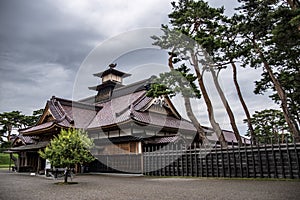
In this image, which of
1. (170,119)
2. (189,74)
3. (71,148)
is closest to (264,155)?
(189,74)

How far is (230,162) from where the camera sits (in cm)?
1283

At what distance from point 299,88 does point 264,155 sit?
789cm

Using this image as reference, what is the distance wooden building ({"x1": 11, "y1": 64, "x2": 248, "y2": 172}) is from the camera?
18.5m

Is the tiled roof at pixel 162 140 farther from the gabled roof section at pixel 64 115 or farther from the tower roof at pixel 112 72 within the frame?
the tower roof at pixel 112 72

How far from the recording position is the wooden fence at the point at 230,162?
10.9 m

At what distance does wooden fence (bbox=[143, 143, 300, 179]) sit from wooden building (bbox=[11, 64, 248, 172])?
79.8 inches

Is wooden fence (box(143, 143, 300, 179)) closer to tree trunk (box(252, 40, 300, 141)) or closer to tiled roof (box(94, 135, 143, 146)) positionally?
tree trunk (box(252, 40, 300, 141))

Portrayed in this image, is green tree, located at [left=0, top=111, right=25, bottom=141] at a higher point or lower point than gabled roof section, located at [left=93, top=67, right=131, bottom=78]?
lower

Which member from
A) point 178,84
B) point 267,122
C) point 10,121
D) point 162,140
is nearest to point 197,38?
point 178,84

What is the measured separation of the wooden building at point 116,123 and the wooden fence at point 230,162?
203 centimetres

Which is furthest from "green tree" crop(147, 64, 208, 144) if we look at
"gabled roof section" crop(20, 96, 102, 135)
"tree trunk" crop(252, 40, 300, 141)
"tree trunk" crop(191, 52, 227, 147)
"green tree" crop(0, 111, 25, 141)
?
"green tree" crop(0, 111, 25, 141)

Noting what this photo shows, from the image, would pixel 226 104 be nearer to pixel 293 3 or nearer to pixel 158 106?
pixel 293 3

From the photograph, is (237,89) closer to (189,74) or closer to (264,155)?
(189,74)

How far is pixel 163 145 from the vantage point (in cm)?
1811
